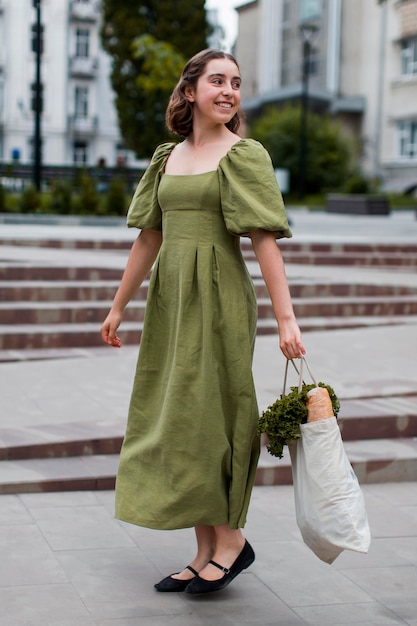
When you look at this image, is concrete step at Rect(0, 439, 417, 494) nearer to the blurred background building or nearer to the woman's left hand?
the woman's left hand

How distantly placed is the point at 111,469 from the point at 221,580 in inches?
65.3

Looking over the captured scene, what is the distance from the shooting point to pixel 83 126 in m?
61.8

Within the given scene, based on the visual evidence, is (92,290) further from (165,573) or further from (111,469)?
(165,573)

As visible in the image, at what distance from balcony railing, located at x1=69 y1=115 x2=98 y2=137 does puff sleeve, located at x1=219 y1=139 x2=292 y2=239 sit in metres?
59.2

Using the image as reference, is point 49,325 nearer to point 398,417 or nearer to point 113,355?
point 113,355

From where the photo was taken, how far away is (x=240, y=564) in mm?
3926

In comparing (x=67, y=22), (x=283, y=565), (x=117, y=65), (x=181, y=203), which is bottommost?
(x=283, y=565)

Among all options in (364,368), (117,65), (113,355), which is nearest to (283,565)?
(364,368)

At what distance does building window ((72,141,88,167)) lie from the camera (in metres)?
62.0

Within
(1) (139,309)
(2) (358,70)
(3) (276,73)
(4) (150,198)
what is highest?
(3) (276,73)

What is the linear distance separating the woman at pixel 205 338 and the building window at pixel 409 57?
1557 inches

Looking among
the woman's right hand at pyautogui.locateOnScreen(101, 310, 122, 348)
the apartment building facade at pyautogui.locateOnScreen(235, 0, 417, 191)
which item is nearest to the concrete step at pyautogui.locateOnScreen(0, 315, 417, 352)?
the woman's right hand at pyautogui.locateOnScreen(101, 310, 122, 348)

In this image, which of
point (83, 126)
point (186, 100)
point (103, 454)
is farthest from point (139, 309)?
point (83, 126)

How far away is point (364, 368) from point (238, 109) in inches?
160
